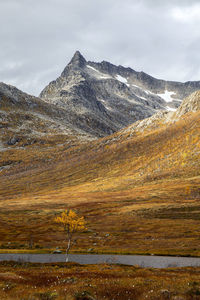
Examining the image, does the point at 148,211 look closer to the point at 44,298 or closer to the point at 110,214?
the point at 110,214

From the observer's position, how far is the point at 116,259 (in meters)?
67.4

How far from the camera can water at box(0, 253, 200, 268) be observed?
6128 cm

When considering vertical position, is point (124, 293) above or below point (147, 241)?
above

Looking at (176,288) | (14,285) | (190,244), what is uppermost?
(14,285)

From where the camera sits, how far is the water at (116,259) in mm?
61281

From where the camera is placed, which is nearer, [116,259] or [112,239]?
[116,259]

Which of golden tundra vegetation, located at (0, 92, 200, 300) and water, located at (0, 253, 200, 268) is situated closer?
golden tundra vegetation, located at (0, 92, 200, 300)

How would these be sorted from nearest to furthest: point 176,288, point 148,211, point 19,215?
point 176,288, point 148,211, point 19,215

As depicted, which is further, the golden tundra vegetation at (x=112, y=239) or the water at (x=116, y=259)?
the water at (x=116, y=259)

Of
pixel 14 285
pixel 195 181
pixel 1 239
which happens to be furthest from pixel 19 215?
pixel 14 285

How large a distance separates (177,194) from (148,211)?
113 ft

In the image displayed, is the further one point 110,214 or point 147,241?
point 110,214

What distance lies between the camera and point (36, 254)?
250 ft

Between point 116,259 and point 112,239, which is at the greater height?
point 116,259
